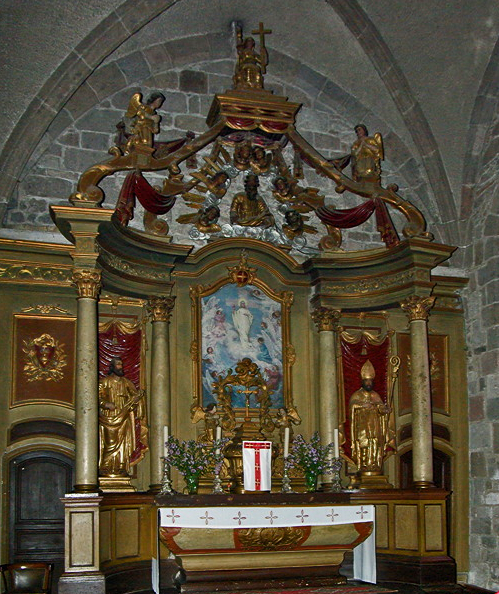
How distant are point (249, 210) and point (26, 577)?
505 centimetres

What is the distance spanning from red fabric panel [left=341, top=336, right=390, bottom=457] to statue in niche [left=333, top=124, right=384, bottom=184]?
2.03 m

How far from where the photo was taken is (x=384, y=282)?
35.2 ft

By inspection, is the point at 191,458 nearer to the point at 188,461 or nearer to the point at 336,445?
the point at 188,461

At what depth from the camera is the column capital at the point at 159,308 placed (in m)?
10.1

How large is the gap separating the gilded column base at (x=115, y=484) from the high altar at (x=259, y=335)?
0.02m

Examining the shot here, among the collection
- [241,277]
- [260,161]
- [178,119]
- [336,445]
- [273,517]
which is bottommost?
[273,517]

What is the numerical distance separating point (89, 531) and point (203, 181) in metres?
4.43

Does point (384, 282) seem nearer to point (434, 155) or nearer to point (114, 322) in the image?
point (434, 155)

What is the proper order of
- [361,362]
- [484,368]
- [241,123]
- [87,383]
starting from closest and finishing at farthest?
1. [87,383]
2. [241,123]
3. [484,368]
4. [361,362]

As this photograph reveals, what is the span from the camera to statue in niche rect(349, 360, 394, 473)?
10578mm

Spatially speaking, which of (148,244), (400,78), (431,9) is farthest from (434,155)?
(148,244)

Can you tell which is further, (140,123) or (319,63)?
(319,63)

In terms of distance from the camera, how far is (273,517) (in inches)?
349

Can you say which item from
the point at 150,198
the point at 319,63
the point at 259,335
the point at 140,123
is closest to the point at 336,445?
the point at 259,335
